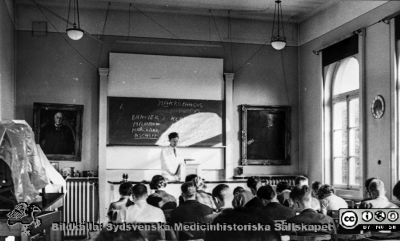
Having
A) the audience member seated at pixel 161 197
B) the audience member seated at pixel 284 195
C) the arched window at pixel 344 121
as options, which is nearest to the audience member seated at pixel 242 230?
the audience member seated at pixel 161 197

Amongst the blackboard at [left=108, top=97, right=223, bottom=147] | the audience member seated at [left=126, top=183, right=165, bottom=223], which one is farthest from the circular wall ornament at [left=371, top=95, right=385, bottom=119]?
the audience member seated at [left=126, top=183, right=165, bottom=223]

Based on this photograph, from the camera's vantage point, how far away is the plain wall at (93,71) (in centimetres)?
1056

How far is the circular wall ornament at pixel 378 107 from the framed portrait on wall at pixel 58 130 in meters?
5.59

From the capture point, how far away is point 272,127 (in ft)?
38.0

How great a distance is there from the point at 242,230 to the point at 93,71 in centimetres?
844

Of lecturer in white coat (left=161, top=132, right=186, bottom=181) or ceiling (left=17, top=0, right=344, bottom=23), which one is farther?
ceiling (left=17, top=0, right=344, bottom=23)

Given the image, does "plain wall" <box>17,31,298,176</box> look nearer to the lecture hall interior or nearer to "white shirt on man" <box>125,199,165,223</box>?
the lecture hall interior

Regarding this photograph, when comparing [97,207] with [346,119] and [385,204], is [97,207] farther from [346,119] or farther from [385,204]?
[385,204]

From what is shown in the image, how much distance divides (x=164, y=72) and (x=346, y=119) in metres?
3.77

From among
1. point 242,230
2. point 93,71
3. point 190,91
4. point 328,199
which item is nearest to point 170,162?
point 190,91

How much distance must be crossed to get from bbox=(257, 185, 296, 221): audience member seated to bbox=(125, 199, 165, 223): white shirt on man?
3.45ft

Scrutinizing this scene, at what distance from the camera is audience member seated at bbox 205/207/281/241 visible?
2855 mm

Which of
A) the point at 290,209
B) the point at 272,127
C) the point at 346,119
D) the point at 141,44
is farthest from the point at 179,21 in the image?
the point at 290,209

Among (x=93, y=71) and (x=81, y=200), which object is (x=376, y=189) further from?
(x=93, y=71)
